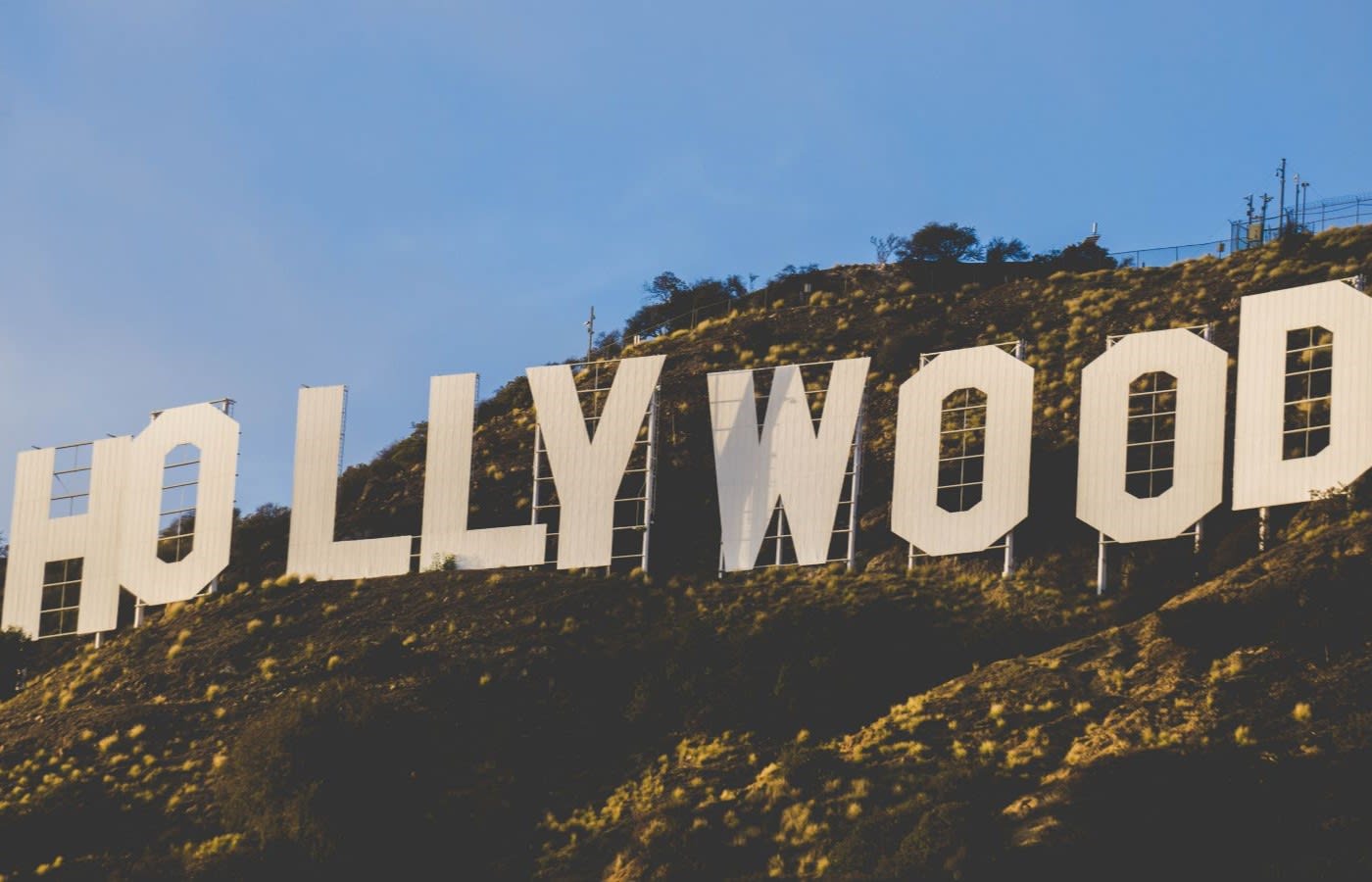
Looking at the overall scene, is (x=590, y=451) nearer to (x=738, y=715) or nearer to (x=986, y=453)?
(x=986, y=453)

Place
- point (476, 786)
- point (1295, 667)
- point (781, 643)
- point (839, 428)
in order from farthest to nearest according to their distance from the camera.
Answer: point (839, 428)
point (781, 643)
point (476, 786)
point (1295, 667)

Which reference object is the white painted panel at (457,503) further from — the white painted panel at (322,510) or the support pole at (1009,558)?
the support pole at (1009,558)

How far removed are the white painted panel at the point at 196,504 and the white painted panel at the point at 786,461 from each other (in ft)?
36.6

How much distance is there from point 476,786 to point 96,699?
36.5ft

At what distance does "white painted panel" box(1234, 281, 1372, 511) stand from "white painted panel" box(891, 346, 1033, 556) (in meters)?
4.35

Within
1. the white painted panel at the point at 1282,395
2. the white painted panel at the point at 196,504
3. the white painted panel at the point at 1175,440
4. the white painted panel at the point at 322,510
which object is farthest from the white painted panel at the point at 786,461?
the white painted panel at the point at 196,504

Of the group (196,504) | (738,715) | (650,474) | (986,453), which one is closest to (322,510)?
(196,504)

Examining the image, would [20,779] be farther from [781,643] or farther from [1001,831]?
[1001,831]

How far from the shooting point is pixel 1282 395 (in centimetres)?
4284

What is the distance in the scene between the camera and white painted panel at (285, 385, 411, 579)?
49594mm

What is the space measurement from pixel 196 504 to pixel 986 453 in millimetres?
17939

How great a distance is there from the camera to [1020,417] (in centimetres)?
4553

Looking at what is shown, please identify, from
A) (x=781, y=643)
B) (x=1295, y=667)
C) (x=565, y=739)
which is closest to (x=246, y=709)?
(x=565, y=739)

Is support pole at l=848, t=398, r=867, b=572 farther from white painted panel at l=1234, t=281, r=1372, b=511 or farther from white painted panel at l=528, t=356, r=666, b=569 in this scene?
white painted panel at l=1234, t=281, r=1372, b=511
